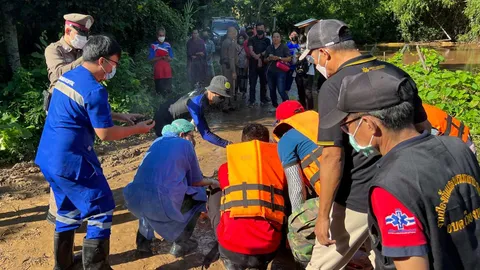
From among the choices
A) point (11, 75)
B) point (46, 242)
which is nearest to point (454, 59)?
point (11, 75)

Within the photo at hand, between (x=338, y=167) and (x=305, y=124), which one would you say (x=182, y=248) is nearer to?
(x=305, y=124)

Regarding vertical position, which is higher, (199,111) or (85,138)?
(85,138)

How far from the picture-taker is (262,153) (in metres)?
3.10

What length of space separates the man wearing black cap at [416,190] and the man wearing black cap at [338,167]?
593 millimetres

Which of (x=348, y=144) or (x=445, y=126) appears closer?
(x=348, y=144)

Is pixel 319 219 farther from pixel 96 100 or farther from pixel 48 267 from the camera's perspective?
pixel 48 267

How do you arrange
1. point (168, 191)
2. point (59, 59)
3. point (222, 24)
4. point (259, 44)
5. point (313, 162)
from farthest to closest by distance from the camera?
point (222, 24)
point (259, 44)
point (59, 59)
point (168, 191)
point (313, 162)

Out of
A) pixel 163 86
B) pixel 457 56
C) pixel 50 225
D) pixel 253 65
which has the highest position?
pixel 253 65

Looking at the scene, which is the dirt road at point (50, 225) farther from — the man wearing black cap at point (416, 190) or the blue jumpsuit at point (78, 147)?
the man wearing black cap at point (416, 190)

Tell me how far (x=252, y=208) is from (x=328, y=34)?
127 cm

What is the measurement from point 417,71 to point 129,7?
20.4ft

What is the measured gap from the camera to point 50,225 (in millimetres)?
4340

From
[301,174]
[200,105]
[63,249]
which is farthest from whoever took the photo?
[200,105]

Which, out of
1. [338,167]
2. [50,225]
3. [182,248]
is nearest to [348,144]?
[338,167]
